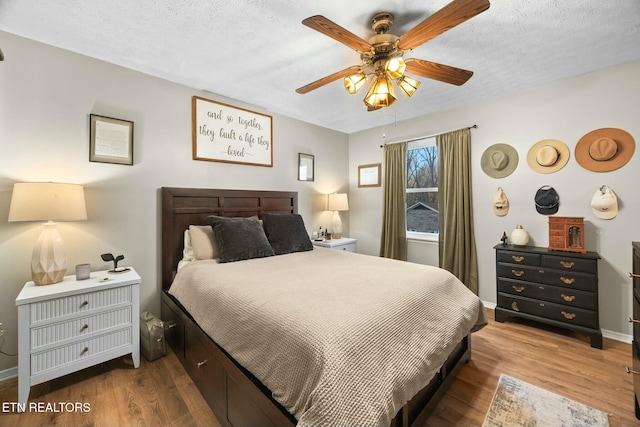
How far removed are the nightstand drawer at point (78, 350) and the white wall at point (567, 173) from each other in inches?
140

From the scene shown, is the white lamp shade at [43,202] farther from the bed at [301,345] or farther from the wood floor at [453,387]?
the wood floor at [453,387]

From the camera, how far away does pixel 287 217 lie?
9.91 ft

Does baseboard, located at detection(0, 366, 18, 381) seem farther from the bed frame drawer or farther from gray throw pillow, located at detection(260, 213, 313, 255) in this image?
gray throw pillow, located at detection(260, 213, 313, 255)

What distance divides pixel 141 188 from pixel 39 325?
1.24 metres

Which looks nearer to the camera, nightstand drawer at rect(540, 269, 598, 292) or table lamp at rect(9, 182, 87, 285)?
table lamp at rect(9, 182, 87, 285)

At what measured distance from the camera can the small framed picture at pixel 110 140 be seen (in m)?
2.23

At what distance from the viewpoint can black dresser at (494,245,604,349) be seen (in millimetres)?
2346

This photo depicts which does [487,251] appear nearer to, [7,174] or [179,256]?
[179,256]

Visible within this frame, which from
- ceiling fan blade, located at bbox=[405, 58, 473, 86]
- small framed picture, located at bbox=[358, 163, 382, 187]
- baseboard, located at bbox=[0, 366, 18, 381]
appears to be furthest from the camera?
small framed picture, located at bbox=[358, 163, 382, 187]

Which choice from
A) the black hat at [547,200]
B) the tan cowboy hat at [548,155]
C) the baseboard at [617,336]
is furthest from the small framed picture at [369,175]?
the baseboard at [617,336]

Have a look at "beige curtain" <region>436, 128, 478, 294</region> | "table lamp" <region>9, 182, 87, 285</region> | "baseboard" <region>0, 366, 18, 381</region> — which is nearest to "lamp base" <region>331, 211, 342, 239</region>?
"beige curtain" <region>436, 128, 478, 294</region>

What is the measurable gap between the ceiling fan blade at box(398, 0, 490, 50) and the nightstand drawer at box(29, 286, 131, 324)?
2570 millimetres

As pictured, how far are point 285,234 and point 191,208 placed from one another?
1.00 m

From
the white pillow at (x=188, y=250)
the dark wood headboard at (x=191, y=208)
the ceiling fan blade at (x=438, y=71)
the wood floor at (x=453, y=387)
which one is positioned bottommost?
the wood floor at (x=453, y=387)
